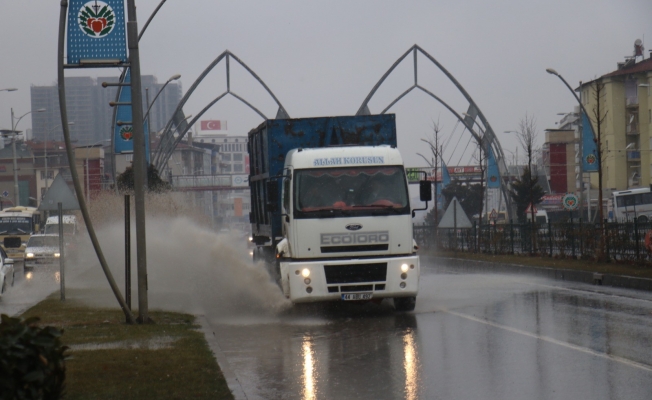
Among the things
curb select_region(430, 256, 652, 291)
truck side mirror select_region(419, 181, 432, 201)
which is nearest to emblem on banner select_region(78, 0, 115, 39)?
truck side mirror select_region(419, 181, 432, 201)

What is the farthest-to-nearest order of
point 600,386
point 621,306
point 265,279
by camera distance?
1. point 265,279
2. point 621,306
3. point 600,386

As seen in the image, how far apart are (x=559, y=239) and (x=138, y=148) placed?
19371 mm

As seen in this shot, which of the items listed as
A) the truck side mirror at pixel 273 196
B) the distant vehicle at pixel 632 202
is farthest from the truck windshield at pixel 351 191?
the distant vehicle at pixel 632 202

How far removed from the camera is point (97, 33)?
45.3ft

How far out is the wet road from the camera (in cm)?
837

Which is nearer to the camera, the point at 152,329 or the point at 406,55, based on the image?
the point at 152,329

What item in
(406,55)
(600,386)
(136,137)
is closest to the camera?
(600,386)

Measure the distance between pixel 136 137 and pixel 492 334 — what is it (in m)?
6.26

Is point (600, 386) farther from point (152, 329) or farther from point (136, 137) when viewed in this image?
point (136, 137)

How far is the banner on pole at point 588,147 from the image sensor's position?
35.7 m

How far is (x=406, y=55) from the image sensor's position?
3551 inches

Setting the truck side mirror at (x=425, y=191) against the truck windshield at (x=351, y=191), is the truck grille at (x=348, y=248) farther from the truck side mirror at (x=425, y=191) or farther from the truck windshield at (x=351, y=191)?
the truck side mirror at (x=425, y=191)

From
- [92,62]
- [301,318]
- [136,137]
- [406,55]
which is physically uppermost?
[406,55]

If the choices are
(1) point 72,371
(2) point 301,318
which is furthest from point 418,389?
(2) point 301,318
